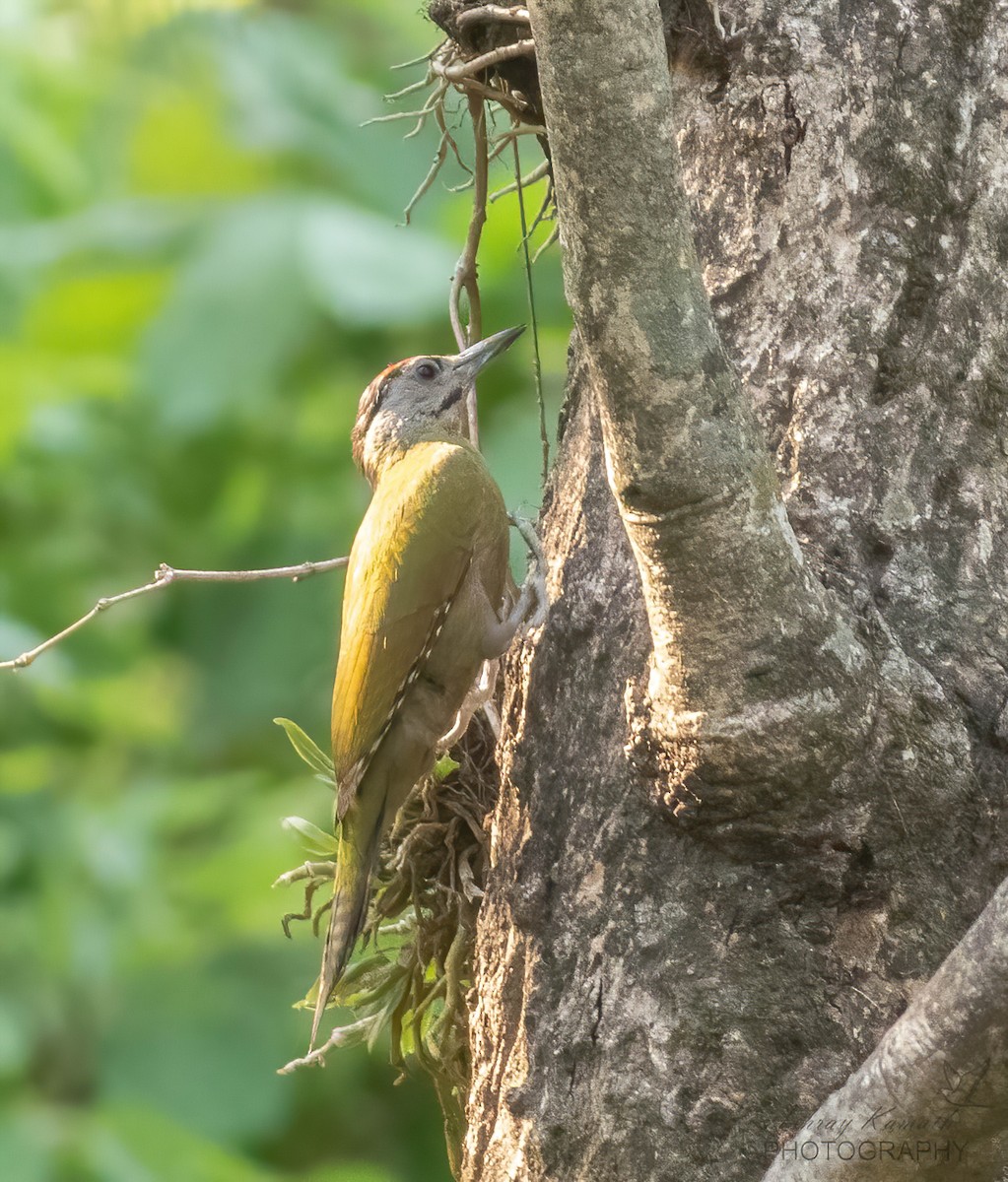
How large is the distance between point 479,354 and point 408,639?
96 cm

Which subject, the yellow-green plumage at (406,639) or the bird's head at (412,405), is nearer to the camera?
the yellow-green plumage at (406,639)

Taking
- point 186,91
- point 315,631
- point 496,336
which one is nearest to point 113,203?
point 186,91

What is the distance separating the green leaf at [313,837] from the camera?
10.2ft

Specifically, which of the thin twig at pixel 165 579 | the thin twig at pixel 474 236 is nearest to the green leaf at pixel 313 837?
the thin twig at pixel 165 579

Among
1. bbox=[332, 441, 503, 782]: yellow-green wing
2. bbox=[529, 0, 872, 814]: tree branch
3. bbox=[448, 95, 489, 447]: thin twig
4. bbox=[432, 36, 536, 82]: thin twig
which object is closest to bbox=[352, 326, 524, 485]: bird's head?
bbox=[448, 95, 489, 447]: thin twig

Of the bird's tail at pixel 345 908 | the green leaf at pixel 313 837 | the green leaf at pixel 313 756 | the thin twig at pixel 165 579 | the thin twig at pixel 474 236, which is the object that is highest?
the thin twig at pixel 474 236

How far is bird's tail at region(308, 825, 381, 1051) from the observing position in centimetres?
270

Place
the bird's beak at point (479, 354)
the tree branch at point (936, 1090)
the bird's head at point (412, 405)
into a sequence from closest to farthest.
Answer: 1. the tree branch at point (936, 1090)
2. the bird's beak at point (479, 354)
3. the bird's head at point (412, 405)

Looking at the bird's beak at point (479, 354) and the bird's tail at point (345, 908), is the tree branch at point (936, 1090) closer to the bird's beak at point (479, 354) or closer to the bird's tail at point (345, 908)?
the bird's tail at point (345, 908)

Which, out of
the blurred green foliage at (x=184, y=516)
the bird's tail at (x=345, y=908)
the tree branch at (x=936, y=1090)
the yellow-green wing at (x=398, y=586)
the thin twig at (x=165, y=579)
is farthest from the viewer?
the blurred green foliage at (x=184, y=516)

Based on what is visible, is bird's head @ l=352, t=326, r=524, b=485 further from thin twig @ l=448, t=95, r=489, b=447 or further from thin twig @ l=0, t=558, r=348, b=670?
thin twig @ l=0, t=558, r=348, b=670

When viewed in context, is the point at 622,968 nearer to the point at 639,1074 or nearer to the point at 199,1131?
the point at 639,1074

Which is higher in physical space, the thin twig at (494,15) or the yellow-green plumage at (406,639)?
the thin twig at (494,15)

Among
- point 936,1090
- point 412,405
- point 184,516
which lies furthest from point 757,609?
point 184,516
